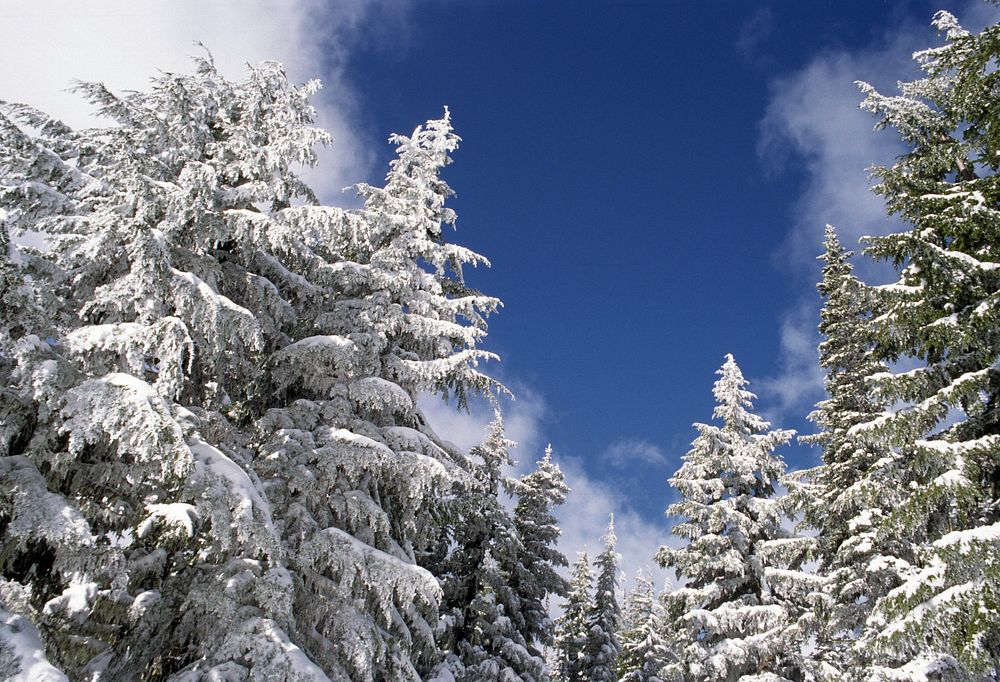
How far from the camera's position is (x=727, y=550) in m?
19.8

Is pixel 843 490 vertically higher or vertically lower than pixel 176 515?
higher

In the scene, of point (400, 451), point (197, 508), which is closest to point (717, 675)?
point (400, 451)

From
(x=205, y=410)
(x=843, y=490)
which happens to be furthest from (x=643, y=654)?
(x=205, y=410)

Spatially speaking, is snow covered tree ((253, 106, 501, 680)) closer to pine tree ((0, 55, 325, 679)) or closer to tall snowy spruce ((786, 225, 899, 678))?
pine tree ((0, 55, 325, 679))

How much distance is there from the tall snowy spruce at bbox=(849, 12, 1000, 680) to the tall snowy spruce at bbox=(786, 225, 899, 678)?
1223 millimetres

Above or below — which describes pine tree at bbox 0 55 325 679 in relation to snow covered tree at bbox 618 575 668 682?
below

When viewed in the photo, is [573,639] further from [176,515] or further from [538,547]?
[176,515]

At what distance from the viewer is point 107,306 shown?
8.56 meters

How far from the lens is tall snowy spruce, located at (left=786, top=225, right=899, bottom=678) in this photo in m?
14.4

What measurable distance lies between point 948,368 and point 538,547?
56.6 ft

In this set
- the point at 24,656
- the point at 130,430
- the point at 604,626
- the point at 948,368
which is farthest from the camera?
the point at 604,626

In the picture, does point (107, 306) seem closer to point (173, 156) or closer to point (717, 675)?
point (173, 156)


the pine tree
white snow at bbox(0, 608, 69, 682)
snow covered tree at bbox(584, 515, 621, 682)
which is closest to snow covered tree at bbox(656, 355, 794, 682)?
snow covered tree at bbox(584, 515, 621, 682)

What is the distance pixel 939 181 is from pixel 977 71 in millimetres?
4274
